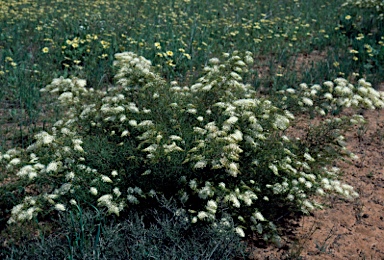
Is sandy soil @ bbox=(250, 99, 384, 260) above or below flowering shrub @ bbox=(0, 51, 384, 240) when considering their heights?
below

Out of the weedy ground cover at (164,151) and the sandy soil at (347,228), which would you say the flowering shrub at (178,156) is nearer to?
the weedy ground cover at (164,151)

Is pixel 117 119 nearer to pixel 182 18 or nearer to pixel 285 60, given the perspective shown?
pixel 285 60

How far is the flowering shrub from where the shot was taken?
3.24 meters

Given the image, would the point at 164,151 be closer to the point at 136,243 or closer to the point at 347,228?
the point at 136,243

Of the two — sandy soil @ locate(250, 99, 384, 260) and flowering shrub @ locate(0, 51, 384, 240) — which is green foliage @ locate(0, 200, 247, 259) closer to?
flowering shrub @ locate(0, 51, 384, 240)

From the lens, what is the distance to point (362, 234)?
387 centimetres

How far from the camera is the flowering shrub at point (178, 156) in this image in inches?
128

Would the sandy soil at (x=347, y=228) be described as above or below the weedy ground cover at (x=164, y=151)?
below

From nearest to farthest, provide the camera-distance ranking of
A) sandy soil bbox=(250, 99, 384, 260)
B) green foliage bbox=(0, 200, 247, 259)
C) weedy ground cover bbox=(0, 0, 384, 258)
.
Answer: green foliage bbox=(0, 200, 247, 259) < weedy ground cover bbox=(0, 0, 384, 258) < sandy soil bbox=(250, 99, 384, 260)

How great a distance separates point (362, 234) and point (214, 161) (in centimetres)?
172

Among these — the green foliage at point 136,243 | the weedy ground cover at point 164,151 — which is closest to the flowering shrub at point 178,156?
the weedy ground cover at point 164,151

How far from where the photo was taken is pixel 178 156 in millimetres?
3559

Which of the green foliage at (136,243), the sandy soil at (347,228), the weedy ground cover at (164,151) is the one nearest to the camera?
the green foliage at (136,243)

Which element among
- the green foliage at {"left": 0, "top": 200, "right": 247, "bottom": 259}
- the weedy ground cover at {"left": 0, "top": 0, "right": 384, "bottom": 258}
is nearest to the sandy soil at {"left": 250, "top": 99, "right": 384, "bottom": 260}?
the weedy ground cover at {"left": 0, "top": 0, "right": 384, "bottom": 258}
